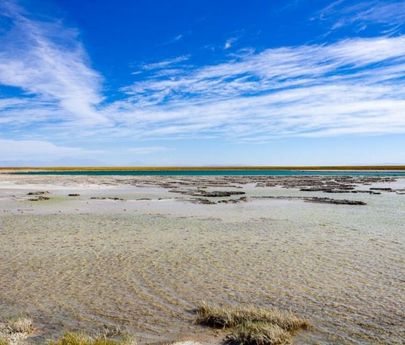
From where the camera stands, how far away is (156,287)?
9844 millimetres

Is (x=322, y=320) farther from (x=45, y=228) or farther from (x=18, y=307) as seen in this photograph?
(x=45, y=228)

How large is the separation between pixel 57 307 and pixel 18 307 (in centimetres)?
85

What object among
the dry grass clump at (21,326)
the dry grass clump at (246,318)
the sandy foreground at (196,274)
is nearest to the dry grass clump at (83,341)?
the sandy foreground at (196,274)

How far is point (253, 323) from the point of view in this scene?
7.02 metres

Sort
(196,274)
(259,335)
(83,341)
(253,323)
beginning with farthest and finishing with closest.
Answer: (196,274) < (253,323) < (259,335) < (83,341)

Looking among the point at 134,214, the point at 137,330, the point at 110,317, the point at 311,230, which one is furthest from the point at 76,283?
the point at 134,214

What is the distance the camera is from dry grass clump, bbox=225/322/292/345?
6.54m

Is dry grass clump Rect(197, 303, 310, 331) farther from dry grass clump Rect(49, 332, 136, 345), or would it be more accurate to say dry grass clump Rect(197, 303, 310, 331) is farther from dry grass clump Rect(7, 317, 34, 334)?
dry grass clump Rect(7, 317, 34, 334)

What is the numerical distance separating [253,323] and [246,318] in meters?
0.42

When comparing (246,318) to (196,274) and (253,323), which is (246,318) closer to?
(253,323)

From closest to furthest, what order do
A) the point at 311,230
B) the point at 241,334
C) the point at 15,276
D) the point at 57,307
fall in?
the point at 241,334
the point at 57,307
the point at 15,276
the point at 311,230

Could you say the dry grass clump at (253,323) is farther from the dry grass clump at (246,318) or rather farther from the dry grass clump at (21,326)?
the dry grass clump at (21,326)

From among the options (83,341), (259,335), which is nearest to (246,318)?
(259,335)

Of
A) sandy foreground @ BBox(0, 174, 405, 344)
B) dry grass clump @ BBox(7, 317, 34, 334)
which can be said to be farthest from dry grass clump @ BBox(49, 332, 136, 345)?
dry grass clump @ BBox(7, 317, 34, 334)
